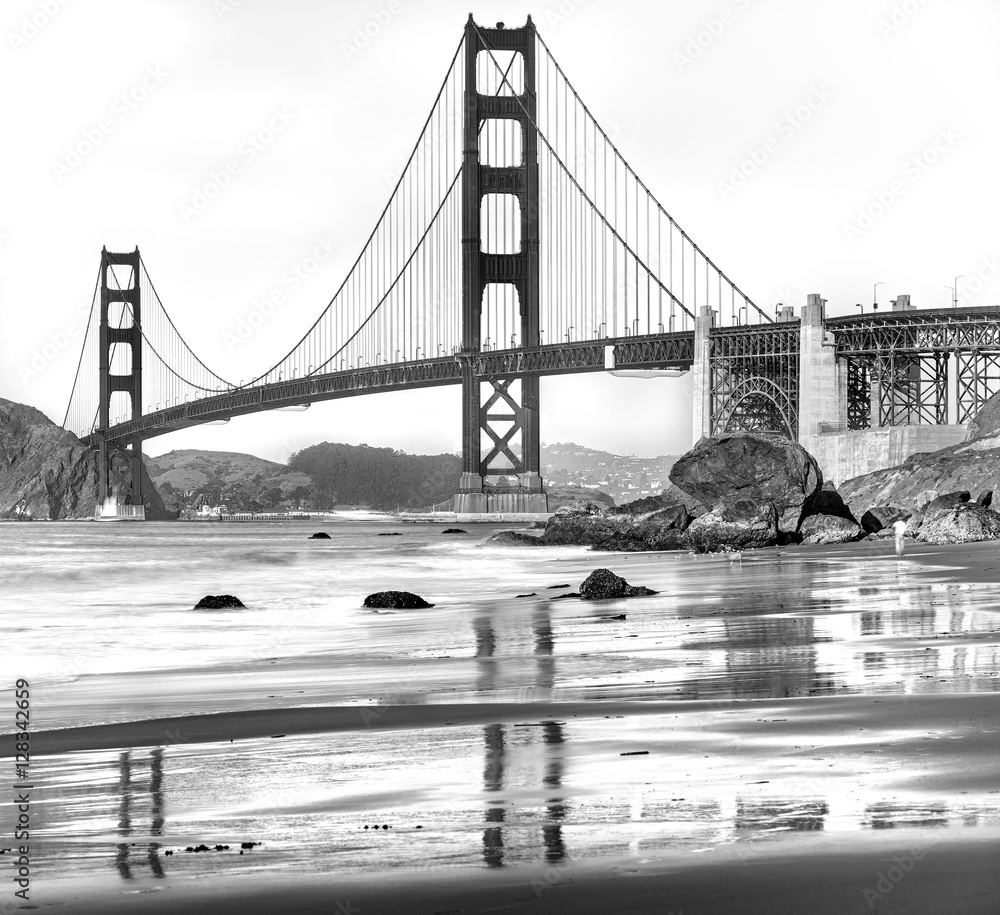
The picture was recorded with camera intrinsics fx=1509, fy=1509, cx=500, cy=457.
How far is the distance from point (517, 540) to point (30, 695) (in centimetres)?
3812

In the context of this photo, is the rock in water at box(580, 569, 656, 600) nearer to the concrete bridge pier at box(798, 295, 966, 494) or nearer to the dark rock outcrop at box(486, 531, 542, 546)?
the dark rock outcrop at box(486, 531, 542, 546)

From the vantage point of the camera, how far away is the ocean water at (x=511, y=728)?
478cm

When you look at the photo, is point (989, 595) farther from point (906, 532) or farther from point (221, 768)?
point (906, 532)

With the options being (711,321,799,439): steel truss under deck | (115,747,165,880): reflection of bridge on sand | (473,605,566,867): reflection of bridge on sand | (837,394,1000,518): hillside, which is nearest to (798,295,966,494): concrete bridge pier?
(711,321,799,439): steel truss under deck

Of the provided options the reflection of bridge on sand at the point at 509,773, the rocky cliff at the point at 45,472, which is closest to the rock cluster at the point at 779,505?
the reflection of bridge on sand at the point at 509,773

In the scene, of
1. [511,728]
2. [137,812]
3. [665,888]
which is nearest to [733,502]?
[511,728]

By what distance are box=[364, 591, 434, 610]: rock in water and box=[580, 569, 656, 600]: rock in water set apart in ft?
6.97

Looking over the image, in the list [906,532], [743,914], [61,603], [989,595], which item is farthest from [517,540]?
[743,914]

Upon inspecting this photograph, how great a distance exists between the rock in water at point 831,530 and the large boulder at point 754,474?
0.70 metres

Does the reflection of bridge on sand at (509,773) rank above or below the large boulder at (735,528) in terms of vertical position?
below

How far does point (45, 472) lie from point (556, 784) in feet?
465

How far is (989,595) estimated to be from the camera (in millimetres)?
14227

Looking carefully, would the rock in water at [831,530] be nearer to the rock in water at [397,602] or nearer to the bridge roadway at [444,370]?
the rock in water at [397,602]

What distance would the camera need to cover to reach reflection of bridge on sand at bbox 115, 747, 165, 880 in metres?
4.60
